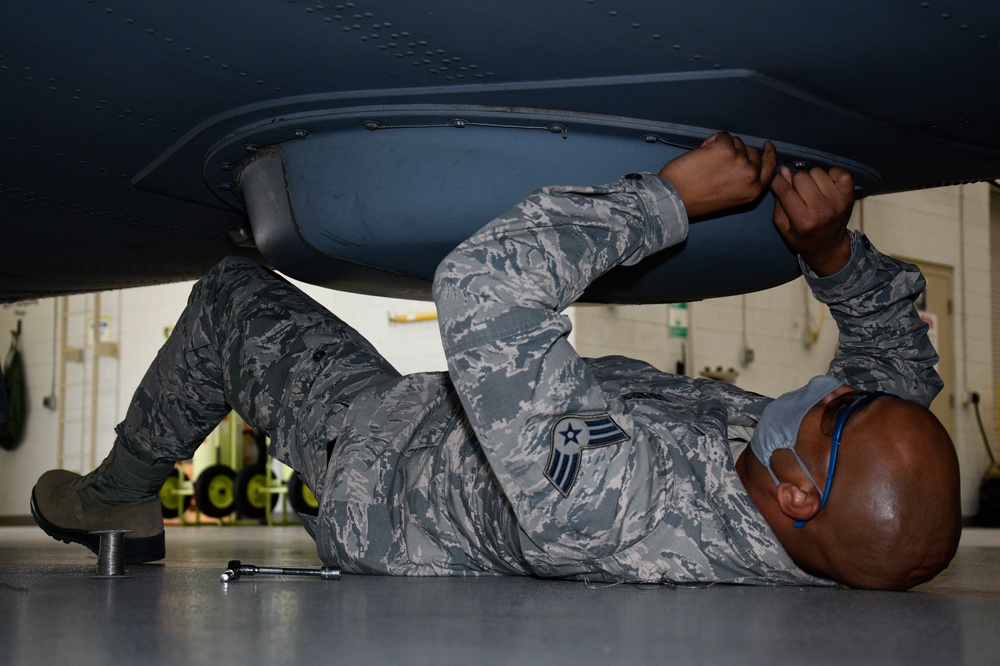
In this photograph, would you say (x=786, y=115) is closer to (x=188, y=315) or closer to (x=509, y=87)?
(x=509, y=87)

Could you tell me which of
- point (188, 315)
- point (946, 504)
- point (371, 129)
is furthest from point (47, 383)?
point (946, 504)

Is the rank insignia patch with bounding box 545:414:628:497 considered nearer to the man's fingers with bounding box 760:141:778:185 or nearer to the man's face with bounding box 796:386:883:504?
the man's face with bounding box 796:386:883:504

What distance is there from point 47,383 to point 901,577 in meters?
10.3

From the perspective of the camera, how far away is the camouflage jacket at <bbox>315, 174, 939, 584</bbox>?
Result: 129cm

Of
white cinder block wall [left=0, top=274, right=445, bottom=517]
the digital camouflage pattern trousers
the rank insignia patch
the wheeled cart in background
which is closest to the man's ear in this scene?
the rank insignia patch

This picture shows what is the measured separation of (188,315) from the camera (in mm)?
2055

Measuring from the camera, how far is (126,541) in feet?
6.94

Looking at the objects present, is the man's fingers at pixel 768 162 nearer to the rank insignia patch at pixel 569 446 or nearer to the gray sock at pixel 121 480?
the rank insignia patch at pixel 569 446

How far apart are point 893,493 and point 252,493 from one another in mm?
7121

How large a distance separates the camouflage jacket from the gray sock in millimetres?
600

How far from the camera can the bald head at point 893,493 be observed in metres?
1.26

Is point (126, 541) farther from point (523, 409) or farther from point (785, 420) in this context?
point (785, 420)

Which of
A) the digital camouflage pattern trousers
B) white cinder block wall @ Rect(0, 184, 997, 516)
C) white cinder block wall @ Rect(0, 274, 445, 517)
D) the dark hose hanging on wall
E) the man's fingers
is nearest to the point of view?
the man's fingers

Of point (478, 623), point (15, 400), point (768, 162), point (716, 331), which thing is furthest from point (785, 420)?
Answer: point (15, 400)
